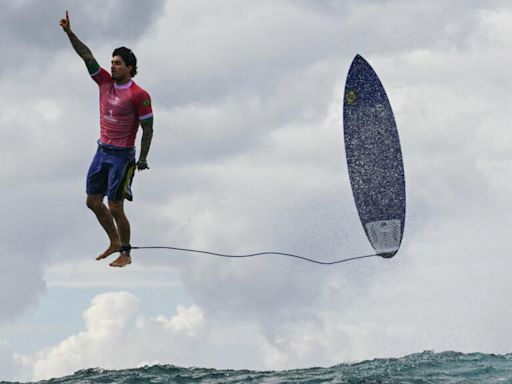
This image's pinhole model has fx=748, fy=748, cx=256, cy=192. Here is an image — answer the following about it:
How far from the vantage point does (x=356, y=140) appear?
17.8 m

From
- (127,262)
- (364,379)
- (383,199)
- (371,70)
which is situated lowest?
(364,379)

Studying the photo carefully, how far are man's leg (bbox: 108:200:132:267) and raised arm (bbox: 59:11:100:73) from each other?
8.11ft

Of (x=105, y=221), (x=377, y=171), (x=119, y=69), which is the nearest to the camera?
(x=119, y=69)

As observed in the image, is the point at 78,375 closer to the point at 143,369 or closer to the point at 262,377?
the point at 143,369

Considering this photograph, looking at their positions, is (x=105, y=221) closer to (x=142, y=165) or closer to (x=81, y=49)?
(x=142, y=165)

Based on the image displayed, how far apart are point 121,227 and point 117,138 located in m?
1.69

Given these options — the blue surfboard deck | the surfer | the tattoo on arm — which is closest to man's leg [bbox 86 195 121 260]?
the surfer

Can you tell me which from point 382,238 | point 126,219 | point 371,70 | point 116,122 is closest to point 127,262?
point 126,219

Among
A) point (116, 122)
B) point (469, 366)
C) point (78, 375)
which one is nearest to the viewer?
point (116, 122)

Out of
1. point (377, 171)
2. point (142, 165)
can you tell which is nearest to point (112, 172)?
point (142, 165)

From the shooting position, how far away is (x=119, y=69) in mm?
13117

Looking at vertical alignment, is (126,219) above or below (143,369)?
above

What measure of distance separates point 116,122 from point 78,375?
7.61m

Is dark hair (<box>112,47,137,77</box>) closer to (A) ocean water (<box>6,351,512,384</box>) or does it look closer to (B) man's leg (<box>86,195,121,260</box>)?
(B) man's leg (<box>86,195,121,260</box>)
